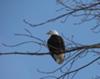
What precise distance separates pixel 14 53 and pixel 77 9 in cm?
119

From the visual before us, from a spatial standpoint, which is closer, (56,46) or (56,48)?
(56,48)

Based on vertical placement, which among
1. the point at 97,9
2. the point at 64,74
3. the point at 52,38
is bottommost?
the point at 52,38

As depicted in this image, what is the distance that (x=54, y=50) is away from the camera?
3.54 m

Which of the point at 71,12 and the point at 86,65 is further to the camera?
the point at 71,12

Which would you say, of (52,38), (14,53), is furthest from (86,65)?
(52,38)

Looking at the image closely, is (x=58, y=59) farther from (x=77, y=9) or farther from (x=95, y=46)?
(x=95, y=46)

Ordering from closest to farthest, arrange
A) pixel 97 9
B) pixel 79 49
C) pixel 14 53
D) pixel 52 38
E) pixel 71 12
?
1. pixel 14 53
2. pixel 79 49
3. pixel 71 12
4. pixel 97 9
5. pixel 52 38

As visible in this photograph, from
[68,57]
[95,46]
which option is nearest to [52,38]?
[68,57]

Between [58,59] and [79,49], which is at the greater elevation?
[79,49]

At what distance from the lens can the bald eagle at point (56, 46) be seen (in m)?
3.49

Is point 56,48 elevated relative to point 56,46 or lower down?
elevated

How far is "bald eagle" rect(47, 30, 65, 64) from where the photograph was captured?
349 cm

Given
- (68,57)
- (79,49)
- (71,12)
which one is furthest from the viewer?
(71,12)

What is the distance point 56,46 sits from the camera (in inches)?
167
